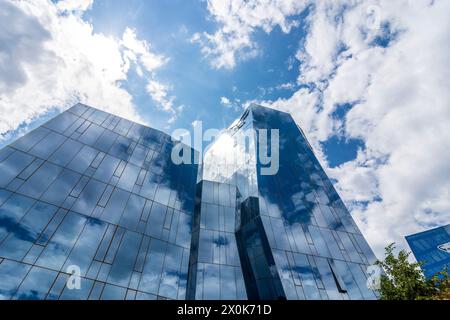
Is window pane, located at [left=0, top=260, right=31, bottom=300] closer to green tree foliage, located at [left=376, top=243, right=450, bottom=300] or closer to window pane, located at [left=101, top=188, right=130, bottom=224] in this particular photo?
window pane, located at [left=101, top=188, right=130, bottom=224]

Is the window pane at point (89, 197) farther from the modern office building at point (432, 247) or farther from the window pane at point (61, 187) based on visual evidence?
the modern office building at point (432, 247)

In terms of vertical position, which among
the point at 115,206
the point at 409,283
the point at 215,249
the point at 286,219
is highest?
the point at 286,219

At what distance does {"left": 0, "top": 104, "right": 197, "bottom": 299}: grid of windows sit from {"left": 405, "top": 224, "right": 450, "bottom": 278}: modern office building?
66.1 metres

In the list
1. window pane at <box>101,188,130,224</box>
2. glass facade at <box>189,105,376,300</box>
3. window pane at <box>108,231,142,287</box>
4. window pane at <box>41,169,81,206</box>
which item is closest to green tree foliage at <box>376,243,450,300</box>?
glass facade at <box>189,105,376,300</box>

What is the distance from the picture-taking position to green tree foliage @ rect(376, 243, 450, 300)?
15.6 m

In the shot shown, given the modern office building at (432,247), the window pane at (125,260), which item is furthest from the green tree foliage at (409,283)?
A: the modern office building at (432,247)

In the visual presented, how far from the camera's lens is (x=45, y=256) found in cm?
1728

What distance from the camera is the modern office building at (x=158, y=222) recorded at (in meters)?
18.0

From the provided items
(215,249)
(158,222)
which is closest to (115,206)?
(158,222)

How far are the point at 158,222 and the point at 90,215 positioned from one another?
641 cm

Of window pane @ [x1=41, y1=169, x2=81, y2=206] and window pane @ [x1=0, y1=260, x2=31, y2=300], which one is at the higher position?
window pane @ [x1=41, y1=169, x2=81, y2=206]

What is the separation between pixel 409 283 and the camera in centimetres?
1590

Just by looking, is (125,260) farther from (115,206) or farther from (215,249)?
(215,249)
